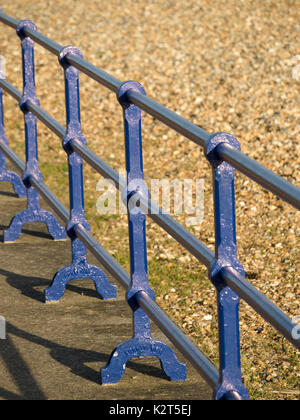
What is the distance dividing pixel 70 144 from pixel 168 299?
4.63ft

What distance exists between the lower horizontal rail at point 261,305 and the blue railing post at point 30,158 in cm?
302

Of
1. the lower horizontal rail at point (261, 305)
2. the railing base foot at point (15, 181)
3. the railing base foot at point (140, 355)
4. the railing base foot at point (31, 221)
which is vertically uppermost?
the railing base foot at point (15, 181)

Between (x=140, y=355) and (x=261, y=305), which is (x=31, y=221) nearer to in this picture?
(x=140, y=355)

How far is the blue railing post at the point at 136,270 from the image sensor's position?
11.9 ft

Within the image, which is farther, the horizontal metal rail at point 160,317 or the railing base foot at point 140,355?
the railing base foot at point 140,355

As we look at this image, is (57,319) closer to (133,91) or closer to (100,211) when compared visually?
(133,91)

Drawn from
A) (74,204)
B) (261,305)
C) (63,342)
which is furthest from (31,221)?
(261,305)

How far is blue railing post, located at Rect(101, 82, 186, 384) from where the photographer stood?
3.62 meters

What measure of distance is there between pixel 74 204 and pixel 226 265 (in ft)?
6.30

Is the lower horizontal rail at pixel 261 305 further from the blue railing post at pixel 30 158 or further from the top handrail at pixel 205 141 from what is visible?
the blue railing post at pixel 30 158

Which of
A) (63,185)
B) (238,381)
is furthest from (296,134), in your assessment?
(238,381)

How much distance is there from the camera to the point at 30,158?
221 inches

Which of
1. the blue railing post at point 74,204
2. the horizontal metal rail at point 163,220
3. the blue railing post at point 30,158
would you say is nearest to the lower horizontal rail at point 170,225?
the horizontal metal rail at point 163,220

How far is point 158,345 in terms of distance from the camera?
384cm
